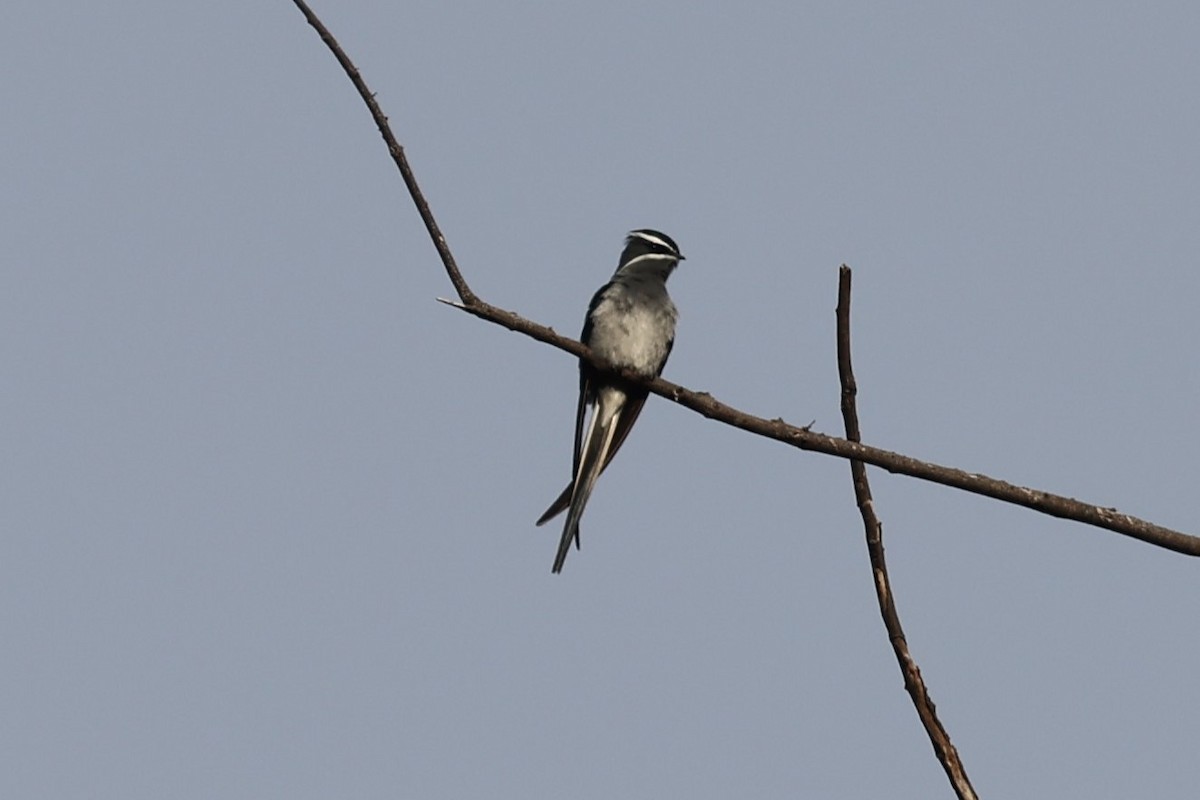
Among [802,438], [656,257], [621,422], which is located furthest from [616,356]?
[802,438]

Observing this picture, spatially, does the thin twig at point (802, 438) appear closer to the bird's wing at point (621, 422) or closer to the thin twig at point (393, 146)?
the thin twig at point (393, 146)

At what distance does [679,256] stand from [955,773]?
5792 millimetres

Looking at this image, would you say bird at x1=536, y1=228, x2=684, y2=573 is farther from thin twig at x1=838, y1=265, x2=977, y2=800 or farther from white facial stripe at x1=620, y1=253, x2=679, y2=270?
thin twig at x1=838, y1=265, x2=977, y2=800

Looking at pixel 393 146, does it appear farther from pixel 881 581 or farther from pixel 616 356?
pixel 616 356

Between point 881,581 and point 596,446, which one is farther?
point 596,446

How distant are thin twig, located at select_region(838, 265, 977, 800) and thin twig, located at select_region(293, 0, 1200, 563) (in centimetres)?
18

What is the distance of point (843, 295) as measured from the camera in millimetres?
5586

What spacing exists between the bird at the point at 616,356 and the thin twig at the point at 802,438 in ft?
9.27

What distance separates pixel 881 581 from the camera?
203 inches

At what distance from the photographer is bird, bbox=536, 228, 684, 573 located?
8.59 meters

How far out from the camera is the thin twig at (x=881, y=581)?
14.4 feet

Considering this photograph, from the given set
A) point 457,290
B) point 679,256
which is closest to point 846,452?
point 457,290

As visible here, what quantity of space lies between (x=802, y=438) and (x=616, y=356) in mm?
3657

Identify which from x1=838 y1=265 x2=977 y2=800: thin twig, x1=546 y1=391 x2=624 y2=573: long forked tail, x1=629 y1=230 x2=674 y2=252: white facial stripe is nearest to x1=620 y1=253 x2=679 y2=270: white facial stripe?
x1=629 y1=230 x2=674 y2=252: white facial stripe
